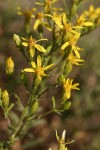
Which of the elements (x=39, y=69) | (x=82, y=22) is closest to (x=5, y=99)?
(x=39, y=69)

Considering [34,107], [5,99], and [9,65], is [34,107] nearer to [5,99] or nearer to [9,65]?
[5,99]

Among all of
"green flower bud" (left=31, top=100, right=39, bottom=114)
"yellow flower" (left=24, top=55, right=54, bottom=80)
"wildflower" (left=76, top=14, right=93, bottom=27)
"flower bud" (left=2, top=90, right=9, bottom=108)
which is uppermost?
"wildflower" (left=76, top=14, right=93, bottom=27)

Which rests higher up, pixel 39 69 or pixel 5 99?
pixel 39 69

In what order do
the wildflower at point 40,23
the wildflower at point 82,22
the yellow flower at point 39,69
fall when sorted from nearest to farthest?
the yellow flower at point 39,69
the wildflower at point 40,23
the wildflower at point 82,22

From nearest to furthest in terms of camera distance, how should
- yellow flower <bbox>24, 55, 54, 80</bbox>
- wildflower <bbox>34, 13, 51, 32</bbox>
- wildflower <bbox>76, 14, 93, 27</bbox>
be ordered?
1. yellow flower <bbox>24, 55, 54, 80</bbox>
2. wildflower <bbox>34, 13, 51, 32</bbox>
3. wildflower <bbox>76, 14, 93, 27</bbox>

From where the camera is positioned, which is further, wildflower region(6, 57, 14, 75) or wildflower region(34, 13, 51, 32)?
A: wildflower region(34, 13, 51, 32)

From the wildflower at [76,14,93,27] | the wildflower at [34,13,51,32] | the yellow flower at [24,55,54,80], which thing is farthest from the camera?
the wildflower at [76,14,93,27]

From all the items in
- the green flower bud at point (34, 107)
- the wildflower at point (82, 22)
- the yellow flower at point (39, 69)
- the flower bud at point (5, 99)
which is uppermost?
the wildflower at point (82, 22)

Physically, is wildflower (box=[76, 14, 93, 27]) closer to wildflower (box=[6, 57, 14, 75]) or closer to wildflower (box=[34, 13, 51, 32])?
wildflower (box=[34, 13, 51, 32])

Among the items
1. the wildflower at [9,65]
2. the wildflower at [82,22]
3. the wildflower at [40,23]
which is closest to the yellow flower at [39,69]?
the wildflower at [9,65]

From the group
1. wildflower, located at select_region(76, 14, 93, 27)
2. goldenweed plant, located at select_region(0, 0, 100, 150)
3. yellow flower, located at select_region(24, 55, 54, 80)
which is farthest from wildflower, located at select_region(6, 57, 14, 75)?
wildflower, located at select_region(76, 14, 93, 27)

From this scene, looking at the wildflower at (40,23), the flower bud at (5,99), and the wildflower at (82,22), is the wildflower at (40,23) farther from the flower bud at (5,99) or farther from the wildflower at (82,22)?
the flower bud at (5,99)

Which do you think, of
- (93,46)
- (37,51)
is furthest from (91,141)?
(37,51)
